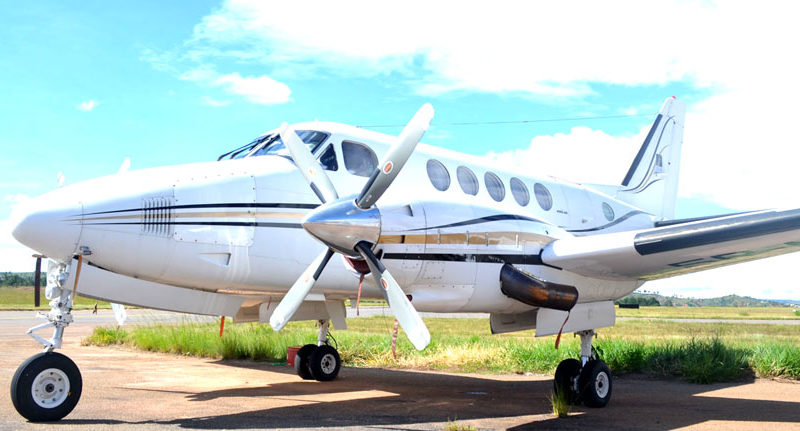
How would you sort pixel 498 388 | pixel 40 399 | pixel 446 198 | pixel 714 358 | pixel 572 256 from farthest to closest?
pixel 714 358 → pixel 498 388 → pixel 572 256 → pixel 446 198 → pixel 40 399

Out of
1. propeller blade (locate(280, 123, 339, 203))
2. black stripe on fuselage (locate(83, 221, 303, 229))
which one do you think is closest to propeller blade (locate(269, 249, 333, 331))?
propeller blade (locate(280, 123, 339, 203))

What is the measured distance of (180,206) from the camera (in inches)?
315

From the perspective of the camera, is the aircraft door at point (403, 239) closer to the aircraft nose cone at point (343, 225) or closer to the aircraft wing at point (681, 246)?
the aircraft nose cone at point (343, 225)

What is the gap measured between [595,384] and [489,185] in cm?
347

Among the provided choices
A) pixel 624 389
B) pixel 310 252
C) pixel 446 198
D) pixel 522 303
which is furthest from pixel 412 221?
pixel 624 389

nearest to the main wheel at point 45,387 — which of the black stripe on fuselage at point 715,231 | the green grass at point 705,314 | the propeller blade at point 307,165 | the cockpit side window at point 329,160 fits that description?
Result: the propeller blade at point 307,165

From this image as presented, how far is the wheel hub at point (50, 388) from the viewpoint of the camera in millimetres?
7223

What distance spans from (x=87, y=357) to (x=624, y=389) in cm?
1199

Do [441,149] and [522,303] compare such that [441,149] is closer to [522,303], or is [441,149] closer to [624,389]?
[522,303]

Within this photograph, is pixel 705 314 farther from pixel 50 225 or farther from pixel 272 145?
pixel 50 225

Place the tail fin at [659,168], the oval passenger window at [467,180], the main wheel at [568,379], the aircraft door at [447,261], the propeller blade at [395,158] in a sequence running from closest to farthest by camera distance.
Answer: the propeller blade at [395,158] → the aircraft door at [447,261] → the main wheel at [568,379] → the oval passenger window at [467,180] → the tail fin at [659,168]

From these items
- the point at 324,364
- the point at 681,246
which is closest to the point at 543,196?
the point at 681,246

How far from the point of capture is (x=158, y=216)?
7.84m

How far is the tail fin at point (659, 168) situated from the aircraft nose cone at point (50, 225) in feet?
38.6
